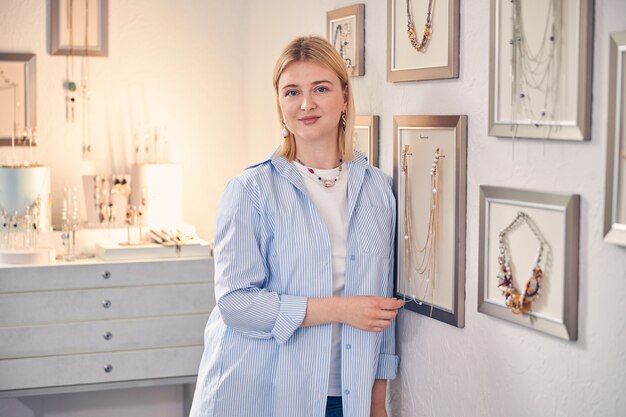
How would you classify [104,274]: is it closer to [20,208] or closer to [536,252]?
[20,208]

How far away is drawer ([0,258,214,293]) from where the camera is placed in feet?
9.41

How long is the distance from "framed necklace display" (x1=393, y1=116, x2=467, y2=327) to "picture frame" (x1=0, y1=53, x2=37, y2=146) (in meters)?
1.68

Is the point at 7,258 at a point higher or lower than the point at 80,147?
lower

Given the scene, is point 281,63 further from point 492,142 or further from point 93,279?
point 93,279

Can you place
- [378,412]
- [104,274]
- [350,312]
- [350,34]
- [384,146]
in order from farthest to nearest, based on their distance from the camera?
[104,274], [350,34], [384,146], [378,412], [350,312]

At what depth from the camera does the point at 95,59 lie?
3262 mm

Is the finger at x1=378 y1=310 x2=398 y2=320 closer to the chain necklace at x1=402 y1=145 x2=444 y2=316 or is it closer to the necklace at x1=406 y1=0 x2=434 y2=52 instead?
the chain necklace at x1=402 y1=145 x2=444 y2=316

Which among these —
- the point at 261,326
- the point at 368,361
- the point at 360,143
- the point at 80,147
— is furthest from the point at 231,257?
the point at 80,147

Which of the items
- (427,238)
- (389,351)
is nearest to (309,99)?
(427,238)

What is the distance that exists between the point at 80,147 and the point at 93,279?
1.91 ft

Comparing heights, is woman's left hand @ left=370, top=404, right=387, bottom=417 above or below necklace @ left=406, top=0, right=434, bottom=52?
below

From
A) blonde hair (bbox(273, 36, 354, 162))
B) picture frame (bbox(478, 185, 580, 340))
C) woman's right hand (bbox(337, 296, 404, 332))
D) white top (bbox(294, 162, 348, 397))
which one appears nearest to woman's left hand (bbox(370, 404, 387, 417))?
white top (bbox(294, 162, 348, 397))

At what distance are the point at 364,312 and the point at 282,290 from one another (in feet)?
0.63

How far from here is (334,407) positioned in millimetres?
1977
